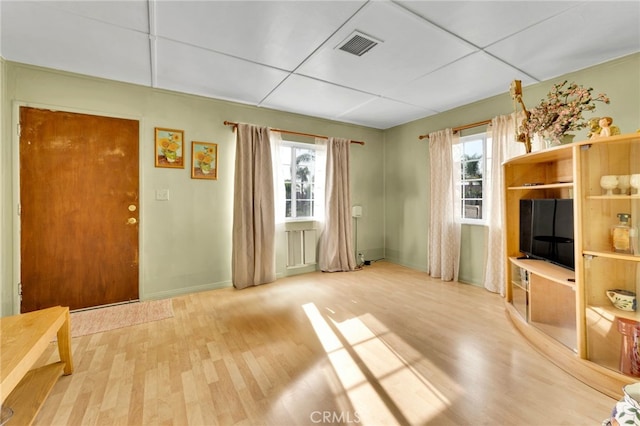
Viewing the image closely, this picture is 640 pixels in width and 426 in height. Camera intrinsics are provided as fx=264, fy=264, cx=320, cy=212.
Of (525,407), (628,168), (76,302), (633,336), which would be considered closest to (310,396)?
(525,407)

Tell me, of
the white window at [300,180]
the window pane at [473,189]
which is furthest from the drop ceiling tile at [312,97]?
the window pane at [473,189]

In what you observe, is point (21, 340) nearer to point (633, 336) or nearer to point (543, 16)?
point (633, 336)

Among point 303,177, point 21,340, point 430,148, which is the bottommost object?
point 21,340

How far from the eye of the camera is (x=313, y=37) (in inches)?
85.4

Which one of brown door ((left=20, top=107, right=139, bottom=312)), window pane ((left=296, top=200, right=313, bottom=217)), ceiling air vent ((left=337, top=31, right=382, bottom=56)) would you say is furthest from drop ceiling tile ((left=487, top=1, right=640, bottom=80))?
brown door ((left=20, top=107, right=139, bottom=312))

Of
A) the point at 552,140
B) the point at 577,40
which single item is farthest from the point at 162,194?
the point at 577,40

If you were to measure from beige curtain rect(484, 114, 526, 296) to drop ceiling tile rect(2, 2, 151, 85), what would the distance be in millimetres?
3877

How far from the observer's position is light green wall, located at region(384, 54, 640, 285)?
2.44 meters

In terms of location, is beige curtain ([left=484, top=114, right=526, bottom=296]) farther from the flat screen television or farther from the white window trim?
the white window trim

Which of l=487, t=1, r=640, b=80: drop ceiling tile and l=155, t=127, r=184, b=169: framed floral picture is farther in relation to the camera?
l=155, t=127, r=184, b=169: framed floral picture

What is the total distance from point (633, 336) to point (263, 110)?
4.22m

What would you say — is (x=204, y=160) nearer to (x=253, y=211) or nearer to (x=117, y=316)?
(x=253, y=211)

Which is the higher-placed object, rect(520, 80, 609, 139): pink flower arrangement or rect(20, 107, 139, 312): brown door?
rect(520, 80, 609, 139): pink flower arrangement

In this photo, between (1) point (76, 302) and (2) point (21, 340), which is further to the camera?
(1) point (76, 302)
